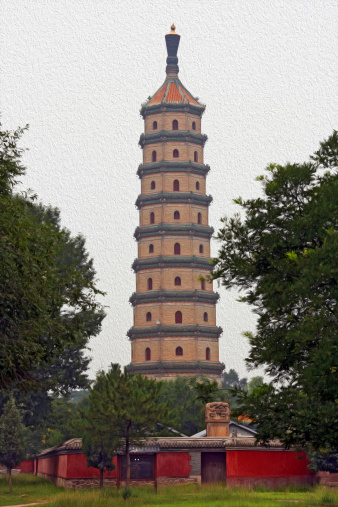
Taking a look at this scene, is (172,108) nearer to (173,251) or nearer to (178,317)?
(173,251)

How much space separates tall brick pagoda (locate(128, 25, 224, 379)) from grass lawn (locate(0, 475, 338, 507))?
120 ft

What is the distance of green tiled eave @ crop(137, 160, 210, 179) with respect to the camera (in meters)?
85.1

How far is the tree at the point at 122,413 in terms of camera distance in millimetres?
39125

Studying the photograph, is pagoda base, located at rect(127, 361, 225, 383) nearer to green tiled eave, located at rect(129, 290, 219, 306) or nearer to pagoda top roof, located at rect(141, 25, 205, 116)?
green tiled eave, located at rect(129, 290, 219, 306)

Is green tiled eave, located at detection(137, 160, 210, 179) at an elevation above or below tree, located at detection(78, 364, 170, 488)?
above

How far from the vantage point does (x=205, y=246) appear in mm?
84562

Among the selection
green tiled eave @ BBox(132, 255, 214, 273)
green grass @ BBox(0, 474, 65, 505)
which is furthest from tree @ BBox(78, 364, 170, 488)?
green tiled eave @ BBox(132, 255, 214, 273)

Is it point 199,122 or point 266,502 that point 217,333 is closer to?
point 199,122

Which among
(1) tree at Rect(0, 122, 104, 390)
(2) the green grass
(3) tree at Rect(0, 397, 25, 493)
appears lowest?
(2) the green grass

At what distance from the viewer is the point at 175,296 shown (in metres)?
81.6

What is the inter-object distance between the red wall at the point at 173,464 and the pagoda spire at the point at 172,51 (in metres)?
57.0

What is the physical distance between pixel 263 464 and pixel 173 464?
19.7 feet

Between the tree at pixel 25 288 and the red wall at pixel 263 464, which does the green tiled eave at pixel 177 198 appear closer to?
the red wall at pixel 263 464

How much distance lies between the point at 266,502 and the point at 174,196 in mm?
55746
